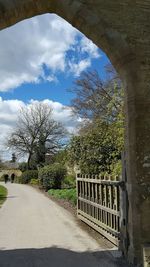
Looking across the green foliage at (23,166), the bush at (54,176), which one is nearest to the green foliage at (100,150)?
the bush at (54,176)

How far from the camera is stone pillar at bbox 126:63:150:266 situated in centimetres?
701

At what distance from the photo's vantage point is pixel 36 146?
54938mm

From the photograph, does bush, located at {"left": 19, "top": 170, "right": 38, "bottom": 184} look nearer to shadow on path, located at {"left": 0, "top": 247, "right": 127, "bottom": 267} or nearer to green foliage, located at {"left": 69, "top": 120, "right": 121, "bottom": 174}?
green foliage, located at {"left": 69, "top": 120, "right": 121, "bottom": 174}

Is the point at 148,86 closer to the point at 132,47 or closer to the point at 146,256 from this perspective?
the point at 132,47

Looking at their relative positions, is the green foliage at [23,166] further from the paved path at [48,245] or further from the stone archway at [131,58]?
the stone archway at [131,58]

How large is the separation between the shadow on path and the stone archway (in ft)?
1.78

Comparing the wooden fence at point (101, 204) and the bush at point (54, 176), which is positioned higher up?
the bush at point (54, 176)

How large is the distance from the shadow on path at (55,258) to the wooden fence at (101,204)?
93cm

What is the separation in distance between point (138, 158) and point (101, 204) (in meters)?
3.37

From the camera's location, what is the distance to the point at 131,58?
7277 millimetres

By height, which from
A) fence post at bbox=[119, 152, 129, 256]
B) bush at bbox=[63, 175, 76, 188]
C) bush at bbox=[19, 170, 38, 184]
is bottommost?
fence post at bbox=[119, 152, 129, 256]

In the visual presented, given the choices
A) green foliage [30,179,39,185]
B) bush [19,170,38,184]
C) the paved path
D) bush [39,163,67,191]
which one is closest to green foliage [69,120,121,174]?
the paved path

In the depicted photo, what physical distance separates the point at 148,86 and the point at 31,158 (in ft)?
162

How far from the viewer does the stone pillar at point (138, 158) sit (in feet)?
23.0
